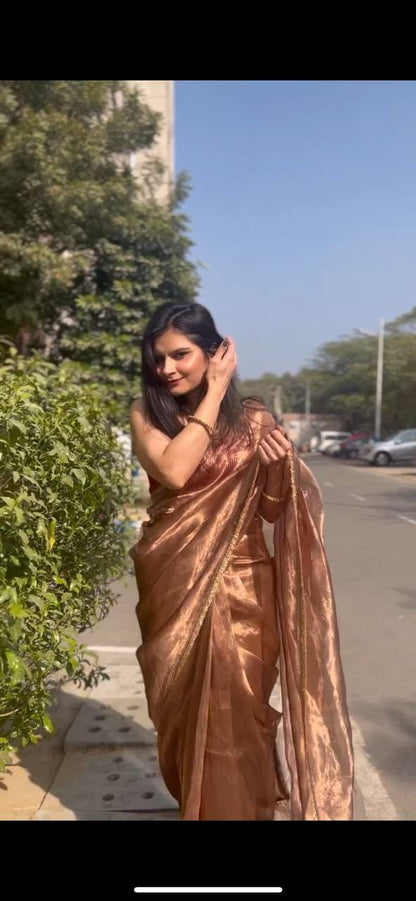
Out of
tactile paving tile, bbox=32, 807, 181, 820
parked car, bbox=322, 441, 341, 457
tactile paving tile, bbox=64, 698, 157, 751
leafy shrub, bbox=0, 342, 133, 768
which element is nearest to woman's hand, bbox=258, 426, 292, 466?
leafy shrub, bbox=0, 342, 133, 768

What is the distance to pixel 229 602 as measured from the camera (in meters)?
1.70

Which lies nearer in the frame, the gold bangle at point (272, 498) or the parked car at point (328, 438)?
the gold bangle at point (272, 498)

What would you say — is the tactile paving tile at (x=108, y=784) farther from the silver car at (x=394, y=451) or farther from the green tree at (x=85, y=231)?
the silver car at (x=394, y=451)

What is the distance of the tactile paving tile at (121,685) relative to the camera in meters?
3.49

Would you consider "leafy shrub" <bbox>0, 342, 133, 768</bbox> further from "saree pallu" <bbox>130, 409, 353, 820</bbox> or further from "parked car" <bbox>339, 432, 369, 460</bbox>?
"parked car" <bbox>339, 432, 369, 460</bbox>

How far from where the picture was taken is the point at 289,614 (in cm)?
171

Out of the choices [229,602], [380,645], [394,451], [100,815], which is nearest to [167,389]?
[229,602]

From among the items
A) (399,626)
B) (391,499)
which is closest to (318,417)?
(391,499)

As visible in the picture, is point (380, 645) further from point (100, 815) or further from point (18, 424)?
point (18, 424)

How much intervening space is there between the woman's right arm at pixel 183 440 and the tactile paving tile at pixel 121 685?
7.04 feet

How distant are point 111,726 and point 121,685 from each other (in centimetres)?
55

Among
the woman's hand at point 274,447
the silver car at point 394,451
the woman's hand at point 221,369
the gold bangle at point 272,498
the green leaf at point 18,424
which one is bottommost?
the silver car at point 394,451
